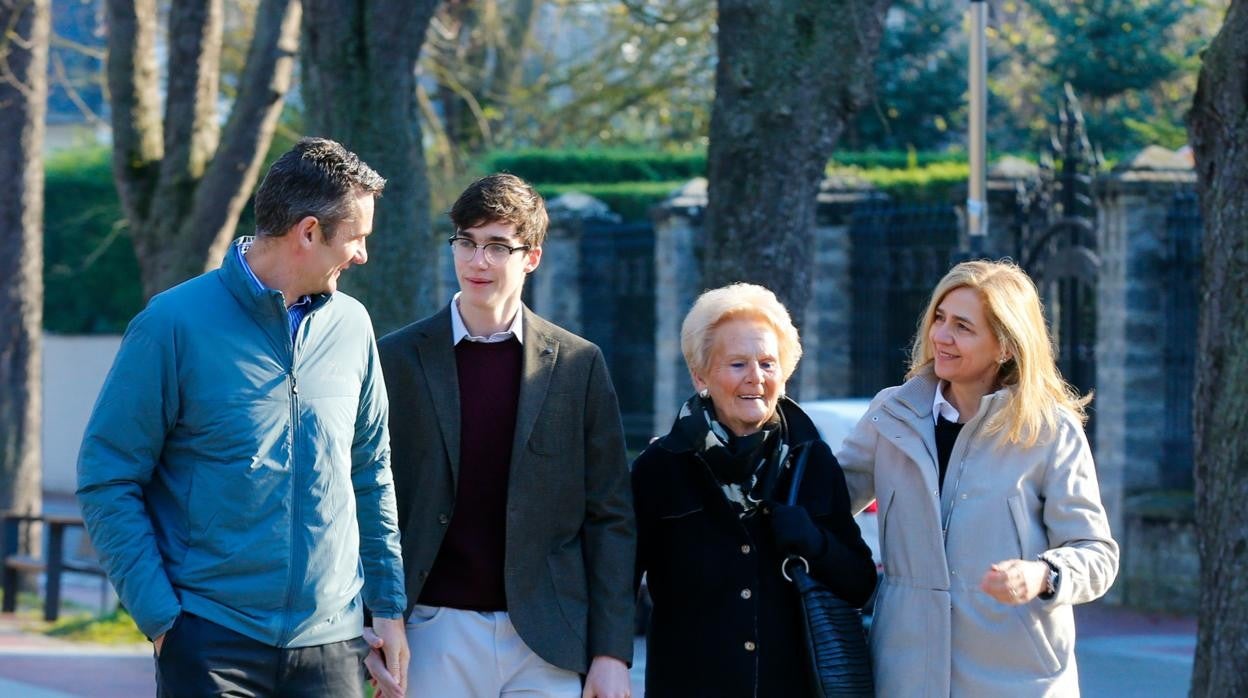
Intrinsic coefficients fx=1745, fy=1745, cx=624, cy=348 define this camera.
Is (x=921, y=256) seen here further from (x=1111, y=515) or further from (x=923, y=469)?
(x=923, y=469)

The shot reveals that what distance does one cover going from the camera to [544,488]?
4.04 metres

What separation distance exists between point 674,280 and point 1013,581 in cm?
1282

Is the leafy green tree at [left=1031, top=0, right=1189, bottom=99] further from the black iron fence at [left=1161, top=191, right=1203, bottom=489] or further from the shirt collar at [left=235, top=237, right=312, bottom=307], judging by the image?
the shirt collar at [left=235, top=237, right=312, bottom=307]

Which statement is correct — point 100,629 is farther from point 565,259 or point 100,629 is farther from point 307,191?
point 307,191

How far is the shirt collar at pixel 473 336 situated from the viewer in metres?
4.12

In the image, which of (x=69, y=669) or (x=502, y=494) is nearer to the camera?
(x=502, y=494)

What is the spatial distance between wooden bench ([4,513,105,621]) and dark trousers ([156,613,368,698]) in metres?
8.35

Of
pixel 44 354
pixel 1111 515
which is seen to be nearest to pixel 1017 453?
pixel 1111 515

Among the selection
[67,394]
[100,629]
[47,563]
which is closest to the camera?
[100,629]

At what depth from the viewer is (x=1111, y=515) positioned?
12.7 metres

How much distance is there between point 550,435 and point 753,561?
0.55 metres

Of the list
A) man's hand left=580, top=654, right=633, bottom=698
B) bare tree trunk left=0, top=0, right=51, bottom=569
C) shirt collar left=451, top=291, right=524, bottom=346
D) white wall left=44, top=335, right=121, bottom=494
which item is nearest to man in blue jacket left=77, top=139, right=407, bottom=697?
shirt collar left=451, top=291, right=524, bottom=346

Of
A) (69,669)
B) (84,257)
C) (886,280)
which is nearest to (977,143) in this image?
(886,280)

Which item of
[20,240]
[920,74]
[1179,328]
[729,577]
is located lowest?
[729,577]
